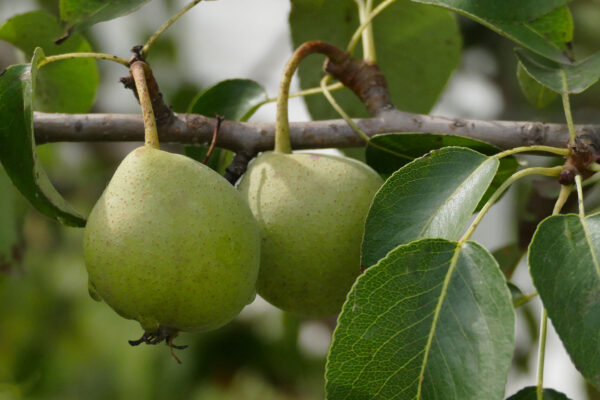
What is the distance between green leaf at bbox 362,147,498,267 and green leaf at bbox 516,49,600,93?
0.24 meters

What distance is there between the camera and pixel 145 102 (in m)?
1.11

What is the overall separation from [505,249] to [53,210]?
111cm

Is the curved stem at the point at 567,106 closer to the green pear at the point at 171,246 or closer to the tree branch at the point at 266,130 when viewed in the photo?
the tree branch at the point at 266,130

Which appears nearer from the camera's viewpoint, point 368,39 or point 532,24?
point 532,24

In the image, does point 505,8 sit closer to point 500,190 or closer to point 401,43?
point 500,190

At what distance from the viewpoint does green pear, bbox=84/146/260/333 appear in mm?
937

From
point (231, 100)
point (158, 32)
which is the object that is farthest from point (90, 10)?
point (231, 100)

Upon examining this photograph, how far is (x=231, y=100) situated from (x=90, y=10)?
1.22 ft

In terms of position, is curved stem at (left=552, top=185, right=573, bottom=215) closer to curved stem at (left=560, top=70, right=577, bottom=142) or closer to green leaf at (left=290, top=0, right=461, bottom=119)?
curved stem at (left=560, top=70, right=577, bottom=142)

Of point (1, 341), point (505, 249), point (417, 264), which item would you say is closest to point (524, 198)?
point (505, 249)

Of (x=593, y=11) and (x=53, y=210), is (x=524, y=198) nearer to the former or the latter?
(x=53, y=210)

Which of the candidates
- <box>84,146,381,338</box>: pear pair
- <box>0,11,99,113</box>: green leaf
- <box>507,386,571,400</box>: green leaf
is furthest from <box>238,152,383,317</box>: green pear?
<box>0,11,99,113</box>: green leaf

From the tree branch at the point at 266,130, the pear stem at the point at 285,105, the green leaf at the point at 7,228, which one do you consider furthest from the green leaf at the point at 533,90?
the green leaf at the point at 7,228

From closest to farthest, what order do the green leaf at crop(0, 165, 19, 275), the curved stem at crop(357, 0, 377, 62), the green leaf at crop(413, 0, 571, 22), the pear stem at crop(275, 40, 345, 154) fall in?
the green leaf at crop(413, 0, 571, 22)
the pear stem at crop(275, 40, 345, 154)
the curved stem at crop(357, 0, 377, 62)
the green leaf at crop(0, 165, 19, 275)
